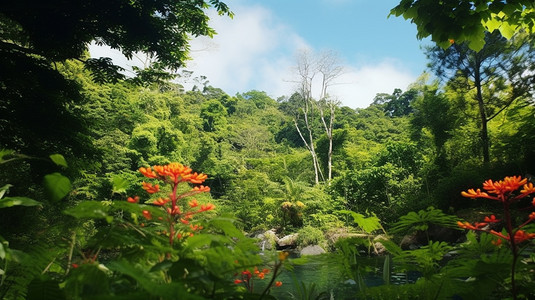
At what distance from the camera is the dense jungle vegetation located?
59 cm

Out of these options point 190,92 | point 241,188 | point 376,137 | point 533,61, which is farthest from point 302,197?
point 190,92

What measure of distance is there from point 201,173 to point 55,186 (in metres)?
0.26

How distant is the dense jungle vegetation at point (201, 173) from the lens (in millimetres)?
594

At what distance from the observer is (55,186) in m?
0.56

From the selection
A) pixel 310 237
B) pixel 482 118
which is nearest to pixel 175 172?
pixel 310 237

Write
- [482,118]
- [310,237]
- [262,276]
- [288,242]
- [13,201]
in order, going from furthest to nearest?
1. [288,242]
2. [310,237]
3. [482,118]
4. [262,276]
5. [13,201]

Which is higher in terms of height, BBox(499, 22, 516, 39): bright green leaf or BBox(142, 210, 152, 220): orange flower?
BBox(499, 22, 516, 39): bright green leaf

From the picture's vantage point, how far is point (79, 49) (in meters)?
5.04

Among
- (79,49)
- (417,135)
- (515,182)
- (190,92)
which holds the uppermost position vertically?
(190,92)

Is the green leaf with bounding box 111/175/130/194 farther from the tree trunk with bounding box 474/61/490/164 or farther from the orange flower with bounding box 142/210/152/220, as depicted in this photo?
the tree trunk with bounding box 474/61/490/164

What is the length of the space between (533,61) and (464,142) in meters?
3.73

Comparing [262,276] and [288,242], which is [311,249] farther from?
[262,276]

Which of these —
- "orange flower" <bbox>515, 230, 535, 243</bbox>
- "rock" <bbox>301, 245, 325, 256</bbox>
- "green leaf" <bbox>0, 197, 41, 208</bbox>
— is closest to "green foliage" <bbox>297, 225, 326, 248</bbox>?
"rock" <bbox>301, 245, 325, 256</bbox>

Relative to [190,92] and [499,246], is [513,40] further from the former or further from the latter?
[190,92]
